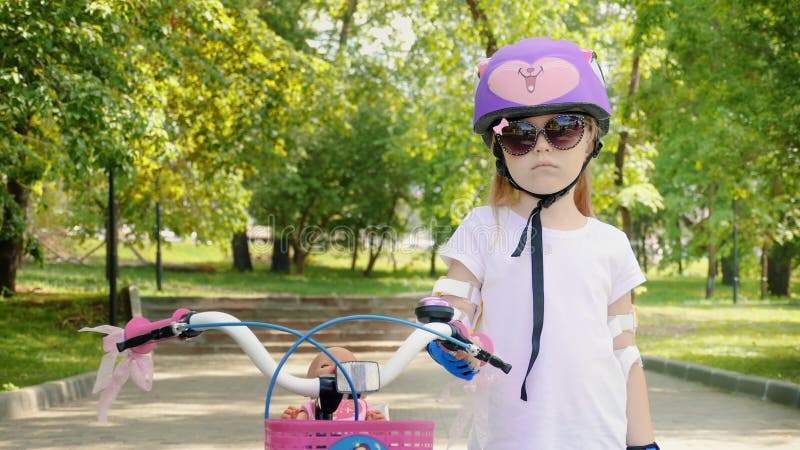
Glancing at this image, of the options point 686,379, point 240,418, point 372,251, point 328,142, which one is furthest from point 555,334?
point 372,251

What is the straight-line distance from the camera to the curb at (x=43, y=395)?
10781mm

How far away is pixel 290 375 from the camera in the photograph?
8.93 ft

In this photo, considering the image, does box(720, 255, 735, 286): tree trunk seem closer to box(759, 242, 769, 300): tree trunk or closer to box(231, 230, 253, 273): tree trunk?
box(759, 242, 769, 300): tree trunk

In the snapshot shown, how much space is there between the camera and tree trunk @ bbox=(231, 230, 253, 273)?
148ft

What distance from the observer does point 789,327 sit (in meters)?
21.6

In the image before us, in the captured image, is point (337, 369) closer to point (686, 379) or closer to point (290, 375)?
point (290, 375)

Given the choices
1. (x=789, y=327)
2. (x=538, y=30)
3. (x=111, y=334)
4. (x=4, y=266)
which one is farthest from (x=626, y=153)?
(x=111, y=334)

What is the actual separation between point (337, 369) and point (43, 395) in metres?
9.79

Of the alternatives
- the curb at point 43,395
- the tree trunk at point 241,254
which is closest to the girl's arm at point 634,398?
the curb at point 43,395

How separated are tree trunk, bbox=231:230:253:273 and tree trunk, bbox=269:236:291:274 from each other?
113 centimetres

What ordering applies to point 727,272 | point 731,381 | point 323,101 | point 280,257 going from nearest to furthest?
point 731,381, point 323,101, point 280,257, point 727,272

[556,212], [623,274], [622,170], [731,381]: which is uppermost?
[622,170]

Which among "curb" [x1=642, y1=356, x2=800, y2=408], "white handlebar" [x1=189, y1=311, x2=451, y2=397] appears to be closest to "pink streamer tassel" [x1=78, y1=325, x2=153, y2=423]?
"white handlebar" [x1=189, y1=311, x2=451, y2=397]

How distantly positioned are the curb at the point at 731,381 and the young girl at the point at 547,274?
891 cm
